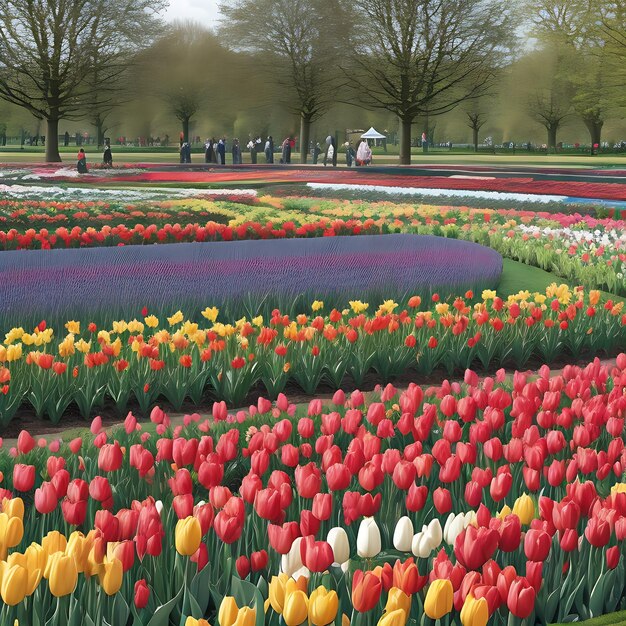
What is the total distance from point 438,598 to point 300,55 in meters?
38.1

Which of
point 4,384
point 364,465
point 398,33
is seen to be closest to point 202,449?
point 364,465

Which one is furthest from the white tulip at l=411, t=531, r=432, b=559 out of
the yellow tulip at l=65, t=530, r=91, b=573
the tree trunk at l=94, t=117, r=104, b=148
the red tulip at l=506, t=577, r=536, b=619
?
the tree trunk at l=94, t=117, r=104, b=148

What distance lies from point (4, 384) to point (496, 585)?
324cm

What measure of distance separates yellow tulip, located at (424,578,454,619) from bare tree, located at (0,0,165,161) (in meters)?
33.6

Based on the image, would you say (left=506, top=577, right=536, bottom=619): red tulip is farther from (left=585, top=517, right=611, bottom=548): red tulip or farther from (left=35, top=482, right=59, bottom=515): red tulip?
(left=35, top=482, right=59, bottom=515): red tulip

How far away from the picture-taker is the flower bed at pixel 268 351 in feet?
16.1

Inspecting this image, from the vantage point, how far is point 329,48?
37406mm

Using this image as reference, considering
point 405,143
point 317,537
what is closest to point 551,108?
point 405,143

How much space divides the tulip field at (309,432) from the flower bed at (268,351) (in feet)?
0.06

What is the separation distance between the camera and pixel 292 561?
2.29 metres

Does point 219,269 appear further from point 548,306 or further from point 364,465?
point 364,465

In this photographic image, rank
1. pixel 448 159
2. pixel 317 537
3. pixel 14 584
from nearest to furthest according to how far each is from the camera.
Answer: pixel 14 584 < pixel 317 537 < pixel 448 159

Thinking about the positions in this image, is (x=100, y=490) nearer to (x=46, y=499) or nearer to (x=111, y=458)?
(x=46, y=499)

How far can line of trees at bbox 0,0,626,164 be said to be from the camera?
3369 centimetres
